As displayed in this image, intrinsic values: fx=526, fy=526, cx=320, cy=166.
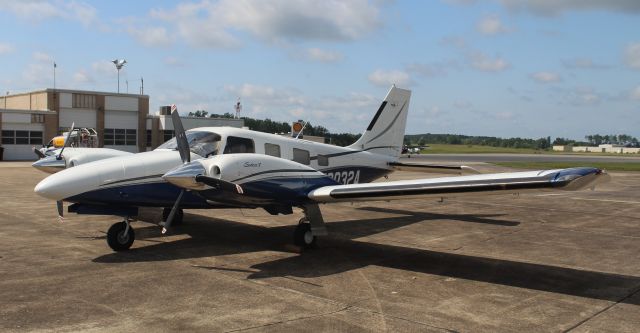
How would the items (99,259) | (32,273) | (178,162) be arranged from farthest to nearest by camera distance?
(178,162)
(99,259)
(32,273)

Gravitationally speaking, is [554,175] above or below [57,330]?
above

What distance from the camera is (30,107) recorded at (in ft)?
188

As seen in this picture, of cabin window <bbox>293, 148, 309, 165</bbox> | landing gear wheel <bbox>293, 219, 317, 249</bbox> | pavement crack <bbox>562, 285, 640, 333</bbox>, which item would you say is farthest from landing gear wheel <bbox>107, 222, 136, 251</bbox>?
pavement crack <bbox>562, 285, 640, 333</bbox>

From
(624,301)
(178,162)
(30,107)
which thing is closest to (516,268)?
(624,301)

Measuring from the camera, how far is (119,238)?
11.0 metres

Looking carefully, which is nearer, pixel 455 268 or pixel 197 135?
pixel 455 268

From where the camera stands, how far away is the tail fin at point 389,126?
55.7 feet

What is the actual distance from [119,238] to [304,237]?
12.8 ft

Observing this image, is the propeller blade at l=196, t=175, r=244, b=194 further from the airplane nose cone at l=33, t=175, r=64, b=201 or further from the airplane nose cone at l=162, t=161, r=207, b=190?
the airplane nose cone at l=33, t=175, r=64, b=201

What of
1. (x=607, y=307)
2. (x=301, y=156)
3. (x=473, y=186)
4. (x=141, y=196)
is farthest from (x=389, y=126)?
(x=607, y=307)

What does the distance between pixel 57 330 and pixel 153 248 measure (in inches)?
205

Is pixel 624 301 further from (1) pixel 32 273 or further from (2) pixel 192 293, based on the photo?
(1) pixel 32 273

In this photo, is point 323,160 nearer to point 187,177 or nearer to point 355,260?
point 355,260

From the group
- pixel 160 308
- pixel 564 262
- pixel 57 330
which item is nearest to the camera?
pixel 57 330
